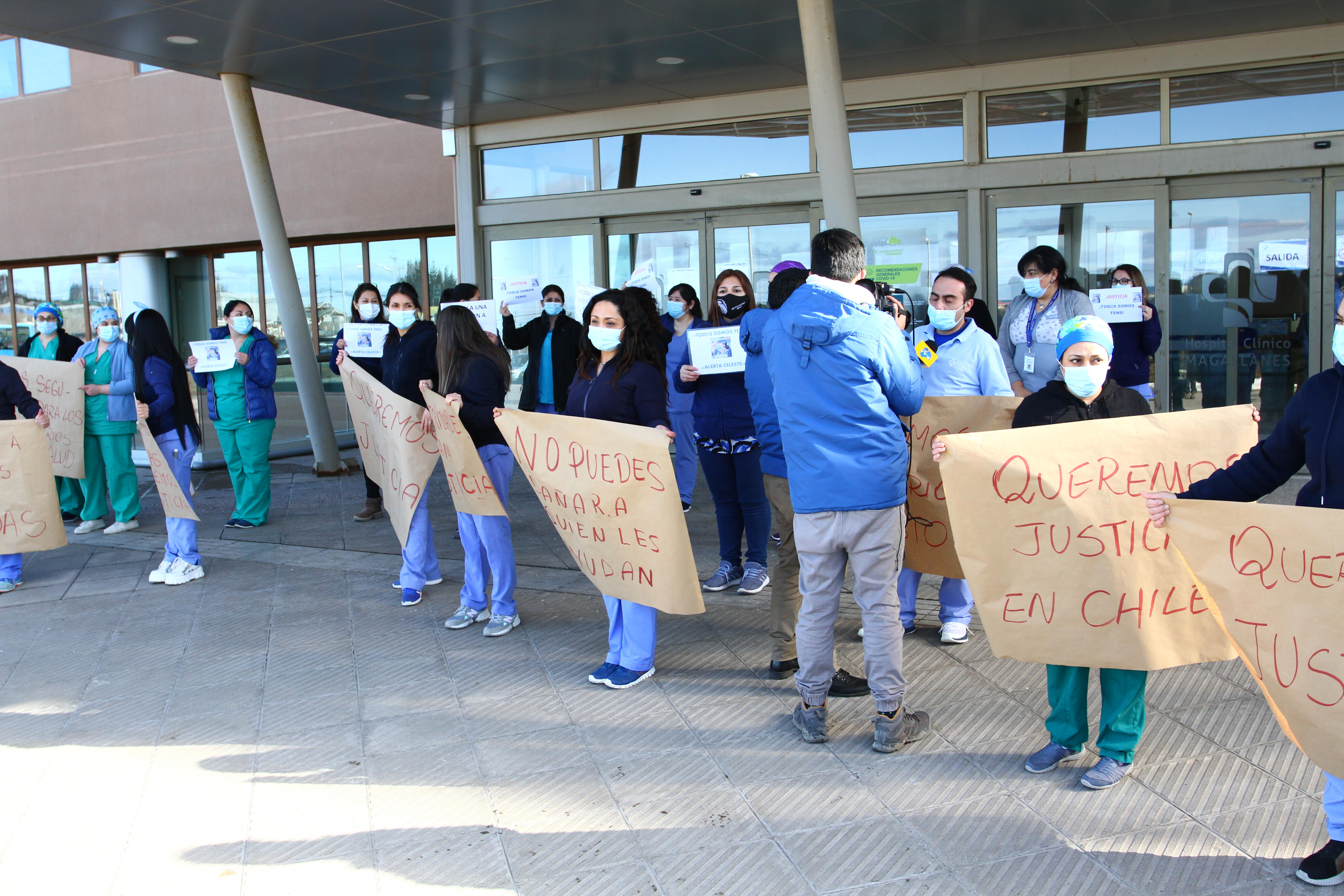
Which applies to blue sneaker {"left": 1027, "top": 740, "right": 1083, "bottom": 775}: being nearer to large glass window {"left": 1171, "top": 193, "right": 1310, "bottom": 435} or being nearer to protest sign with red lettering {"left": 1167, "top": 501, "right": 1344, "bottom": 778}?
protest sign with red lettering {"left": 1167, "top": 501, "right": 1344, "bottom": 778}

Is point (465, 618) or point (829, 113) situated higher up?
point (829, 113)

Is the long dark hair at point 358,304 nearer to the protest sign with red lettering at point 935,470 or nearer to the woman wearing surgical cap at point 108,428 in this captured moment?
the woman wearing surgical cap at point 108,428

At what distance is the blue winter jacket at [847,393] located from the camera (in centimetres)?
370

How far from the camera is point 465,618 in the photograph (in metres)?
5.64

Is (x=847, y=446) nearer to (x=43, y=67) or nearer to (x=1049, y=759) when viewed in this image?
(x=1049, y=759)

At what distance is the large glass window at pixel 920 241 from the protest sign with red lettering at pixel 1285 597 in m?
7.09

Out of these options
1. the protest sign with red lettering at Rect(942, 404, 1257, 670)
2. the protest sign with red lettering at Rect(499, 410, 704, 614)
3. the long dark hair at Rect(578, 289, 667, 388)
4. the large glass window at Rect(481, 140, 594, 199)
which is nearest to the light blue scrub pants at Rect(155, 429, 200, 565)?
the protest sign with red lettering at Rect(499, 410, 704, 614)

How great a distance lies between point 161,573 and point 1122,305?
6.35 metres

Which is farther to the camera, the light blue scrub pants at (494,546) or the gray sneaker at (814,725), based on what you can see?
the light blue scrub pants at (494,546)

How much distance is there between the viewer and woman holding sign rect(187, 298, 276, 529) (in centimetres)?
809

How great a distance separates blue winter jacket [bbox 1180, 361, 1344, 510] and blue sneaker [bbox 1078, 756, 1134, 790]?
1010 mm

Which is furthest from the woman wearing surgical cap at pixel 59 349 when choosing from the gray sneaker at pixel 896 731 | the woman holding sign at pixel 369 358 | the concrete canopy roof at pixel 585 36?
the gray sneaker at pixel 896 731

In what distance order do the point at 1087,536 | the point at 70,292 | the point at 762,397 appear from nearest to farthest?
the point at 1087,536
the point at 762,397
the point at 70,292

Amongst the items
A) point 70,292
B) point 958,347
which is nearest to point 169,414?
point 958,347
